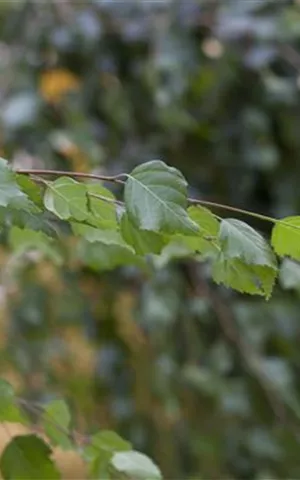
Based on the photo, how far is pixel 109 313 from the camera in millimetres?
1229

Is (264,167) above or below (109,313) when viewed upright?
above

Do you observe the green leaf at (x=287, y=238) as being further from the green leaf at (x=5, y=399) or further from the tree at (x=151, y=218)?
the green leaf at (x=5, y=399)

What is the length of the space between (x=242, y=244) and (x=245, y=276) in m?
0.03

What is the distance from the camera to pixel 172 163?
1.21m

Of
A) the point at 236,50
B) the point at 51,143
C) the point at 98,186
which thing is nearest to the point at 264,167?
the point at 236,50

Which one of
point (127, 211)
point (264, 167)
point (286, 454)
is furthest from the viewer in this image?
point (264, 167)

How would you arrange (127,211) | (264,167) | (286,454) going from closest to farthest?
1. (127,211)
2. (286,454)
3. (264,167)

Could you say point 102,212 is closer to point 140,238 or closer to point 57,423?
point 140,238

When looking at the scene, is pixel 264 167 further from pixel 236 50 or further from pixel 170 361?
pixel 170 361

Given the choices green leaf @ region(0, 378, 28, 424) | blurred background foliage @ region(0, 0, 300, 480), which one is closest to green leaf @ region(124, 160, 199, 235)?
green leaf @ region(0, 378, 28, 424)

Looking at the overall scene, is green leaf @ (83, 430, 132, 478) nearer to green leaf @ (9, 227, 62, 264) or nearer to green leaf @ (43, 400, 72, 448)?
green leaf @ (43, 400, 72, 448)

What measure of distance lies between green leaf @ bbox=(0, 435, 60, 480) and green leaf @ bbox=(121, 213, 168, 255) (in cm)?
14

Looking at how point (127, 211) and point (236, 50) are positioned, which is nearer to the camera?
point (127, 211)

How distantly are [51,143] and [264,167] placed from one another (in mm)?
270
